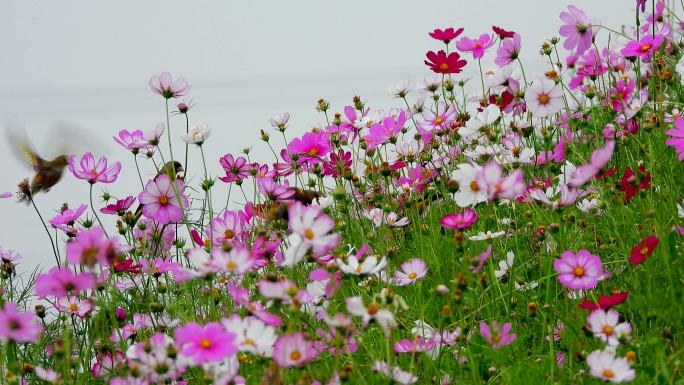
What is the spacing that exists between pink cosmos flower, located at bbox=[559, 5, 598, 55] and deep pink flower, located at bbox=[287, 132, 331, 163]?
45 centimetres

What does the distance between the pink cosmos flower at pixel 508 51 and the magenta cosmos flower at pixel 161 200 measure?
0.62 metres

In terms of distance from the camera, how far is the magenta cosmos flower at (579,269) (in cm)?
89

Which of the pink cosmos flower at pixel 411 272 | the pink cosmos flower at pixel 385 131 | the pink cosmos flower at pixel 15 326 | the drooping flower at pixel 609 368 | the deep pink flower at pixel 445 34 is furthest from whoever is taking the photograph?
the deep pink flower at pixel 445 34

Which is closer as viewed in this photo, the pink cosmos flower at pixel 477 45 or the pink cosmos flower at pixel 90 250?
the pink cosmos flower at pixel 90 250

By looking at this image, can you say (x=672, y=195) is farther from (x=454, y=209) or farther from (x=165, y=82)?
(x=165, y=82)

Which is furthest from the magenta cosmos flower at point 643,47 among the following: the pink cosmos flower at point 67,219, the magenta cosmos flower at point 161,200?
the pink cosmos flower at point 67,219

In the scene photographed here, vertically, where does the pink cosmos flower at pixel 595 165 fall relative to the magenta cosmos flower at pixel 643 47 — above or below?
below

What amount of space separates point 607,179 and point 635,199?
163 mm

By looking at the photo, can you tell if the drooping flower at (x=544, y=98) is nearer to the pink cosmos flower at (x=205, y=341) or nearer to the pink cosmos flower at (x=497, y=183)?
the pink cosmos flower at (x=497, y=183)

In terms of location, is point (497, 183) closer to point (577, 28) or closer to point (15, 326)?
point (15, 326)

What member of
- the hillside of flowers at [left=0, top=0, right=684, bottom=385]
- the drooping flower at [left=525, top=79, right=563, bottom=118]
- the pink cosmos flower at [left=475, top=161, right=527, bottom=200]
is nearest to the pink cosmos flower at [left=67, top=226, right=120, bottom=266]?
the hillside of flowers at [left=0, top=0, right=684, bottom=385]

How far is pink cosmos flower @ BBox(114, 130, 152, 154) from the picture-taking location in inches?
44.2

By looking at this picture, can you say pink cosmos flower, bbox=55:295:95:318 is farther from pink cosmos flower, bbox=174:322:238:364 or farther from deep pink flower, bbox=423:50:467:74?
deep pink flower, bbox=423:50:467:74

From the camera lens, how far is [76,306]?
114 cm
